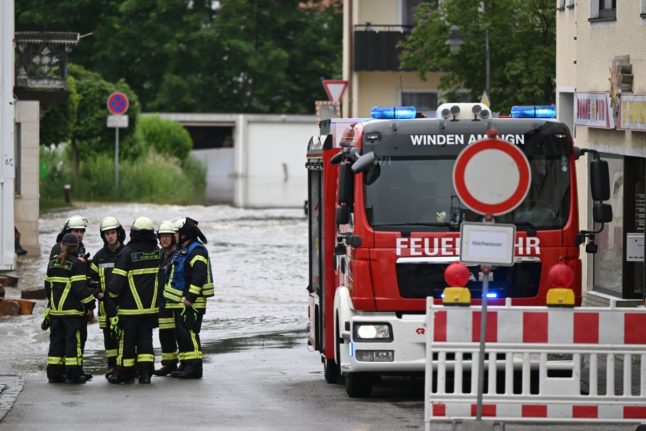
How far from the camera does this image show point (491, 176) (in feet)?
37.7

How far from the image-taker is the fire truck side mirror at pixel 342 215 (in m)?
14.1

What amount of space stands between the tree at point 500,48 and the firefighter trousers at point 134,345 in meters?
13.9

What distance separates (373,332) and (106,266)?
10.8 feet

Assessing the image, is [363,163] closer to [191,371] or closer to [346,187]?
[346,187]

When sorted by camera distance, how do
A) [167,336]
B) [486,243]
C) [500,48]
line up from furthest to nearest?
[500,48] → [167,336] → [486,243]

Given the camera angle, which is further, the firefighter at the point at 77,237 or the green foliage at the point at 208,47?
the green foliage at the point at 208,47

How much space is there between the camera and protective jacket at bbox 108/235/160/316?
15.9 metres

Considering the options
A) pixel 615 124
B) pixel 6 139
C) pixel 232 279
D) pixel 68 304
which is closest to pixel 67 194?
pixel 232 279

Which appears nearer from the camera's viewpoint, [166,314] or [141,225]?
[141,225]

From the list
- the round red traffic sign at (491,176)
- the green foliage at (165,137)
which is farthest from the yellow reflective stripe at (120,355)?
the green foliage at (165,137)

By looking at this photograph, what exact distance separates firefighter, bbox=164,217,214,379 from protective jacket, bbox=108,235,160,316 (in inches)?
9.6

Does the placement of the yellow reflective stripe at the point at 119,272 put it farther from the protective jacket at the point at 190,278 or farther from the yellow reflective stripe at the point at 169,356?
the yellow reflective stripe at the point at 169,356

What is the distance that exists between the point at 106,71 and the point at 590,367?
221ft

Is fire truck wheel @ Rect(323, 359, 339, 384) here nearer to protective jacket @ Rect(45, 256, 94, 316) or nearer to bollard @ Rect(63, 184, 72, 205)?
protective jacket @ Rect(45, 256, 94, 316)
